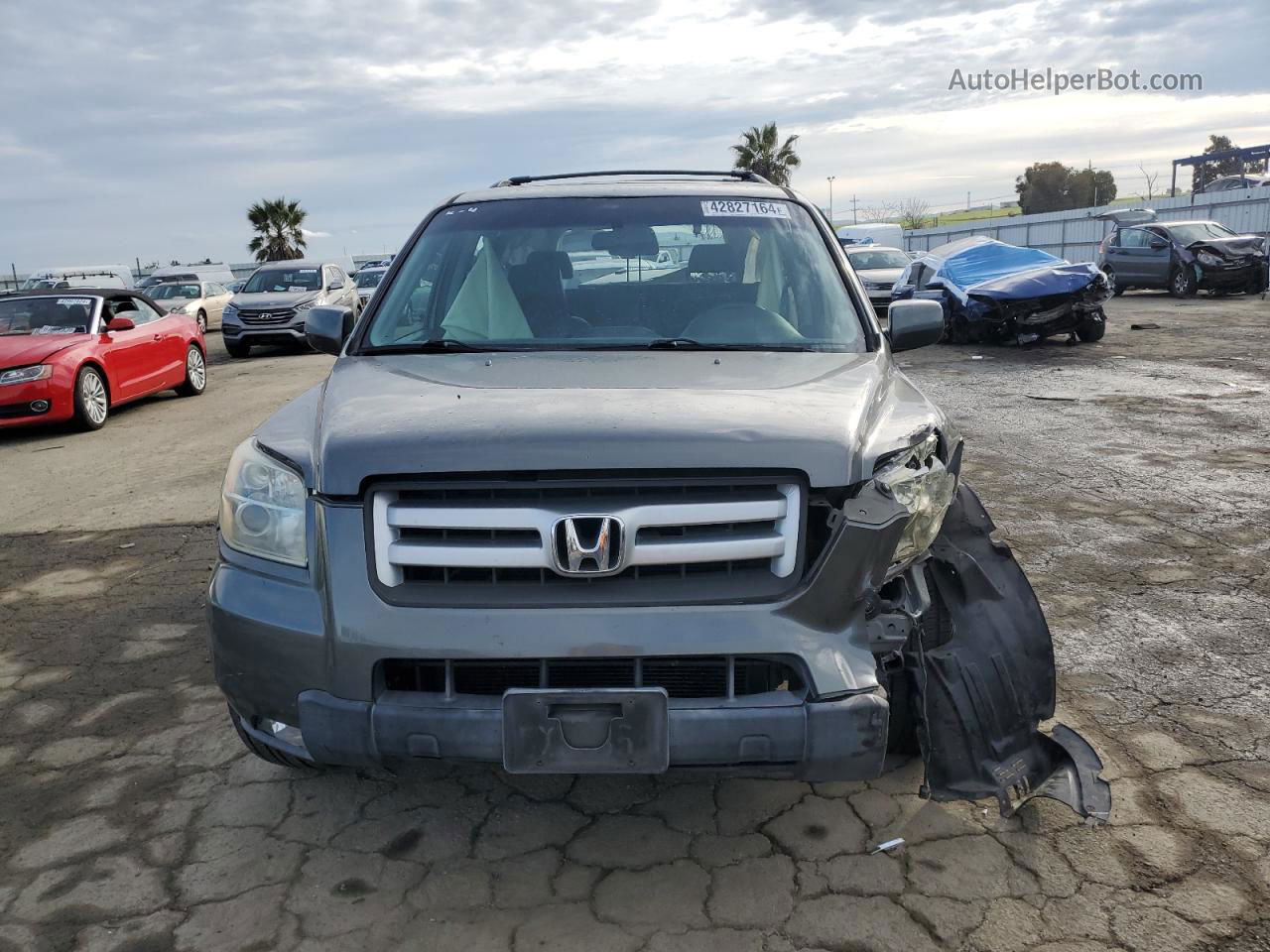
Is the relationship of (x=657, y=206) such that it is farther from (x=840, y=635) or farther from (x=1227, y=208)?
(x=1227, y=208)

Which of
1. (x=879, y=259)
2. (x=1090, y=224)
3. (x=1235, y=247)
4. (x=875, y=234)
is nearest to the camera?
(x=1235, y=247)

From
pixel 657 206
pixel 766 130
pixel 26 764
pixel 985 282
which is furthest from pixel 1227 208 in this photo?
pixel 26 764

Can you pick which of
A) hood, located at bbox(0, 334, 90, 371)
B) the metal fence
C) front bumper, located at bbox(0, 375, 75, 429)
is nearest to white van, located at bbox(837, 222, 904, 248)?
the metal fence

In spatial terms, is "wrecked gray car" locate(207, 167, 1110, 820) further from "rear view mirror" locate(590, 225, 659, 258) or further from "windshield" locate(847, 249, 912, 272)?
"windshield" locate(847, 249, 912, 272)

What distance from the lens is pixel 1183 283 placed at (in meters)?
21.9

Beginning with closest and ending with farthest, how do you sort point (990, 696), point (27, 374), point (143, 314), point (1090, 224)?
point (990, 696) < point (27, 374) < point (143, 314) < point (1090, 224)

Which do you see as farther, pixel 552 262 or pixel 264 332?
pixel 264 332

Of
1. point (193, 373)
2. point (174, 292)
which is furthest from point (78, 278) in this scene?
point (193, 373)

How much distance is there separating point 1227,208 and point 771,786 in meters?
32.4

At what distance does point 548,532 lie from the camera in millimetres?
2430

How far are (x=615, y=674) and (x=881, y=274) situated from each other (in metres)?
19.0

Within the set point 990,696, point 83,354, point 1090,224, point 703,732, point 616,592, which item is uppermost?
point 1090,224

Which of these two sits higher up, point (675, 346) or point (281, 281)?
point (281, 281)

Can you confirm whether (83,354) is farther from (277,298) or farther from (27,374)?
(277,298)
